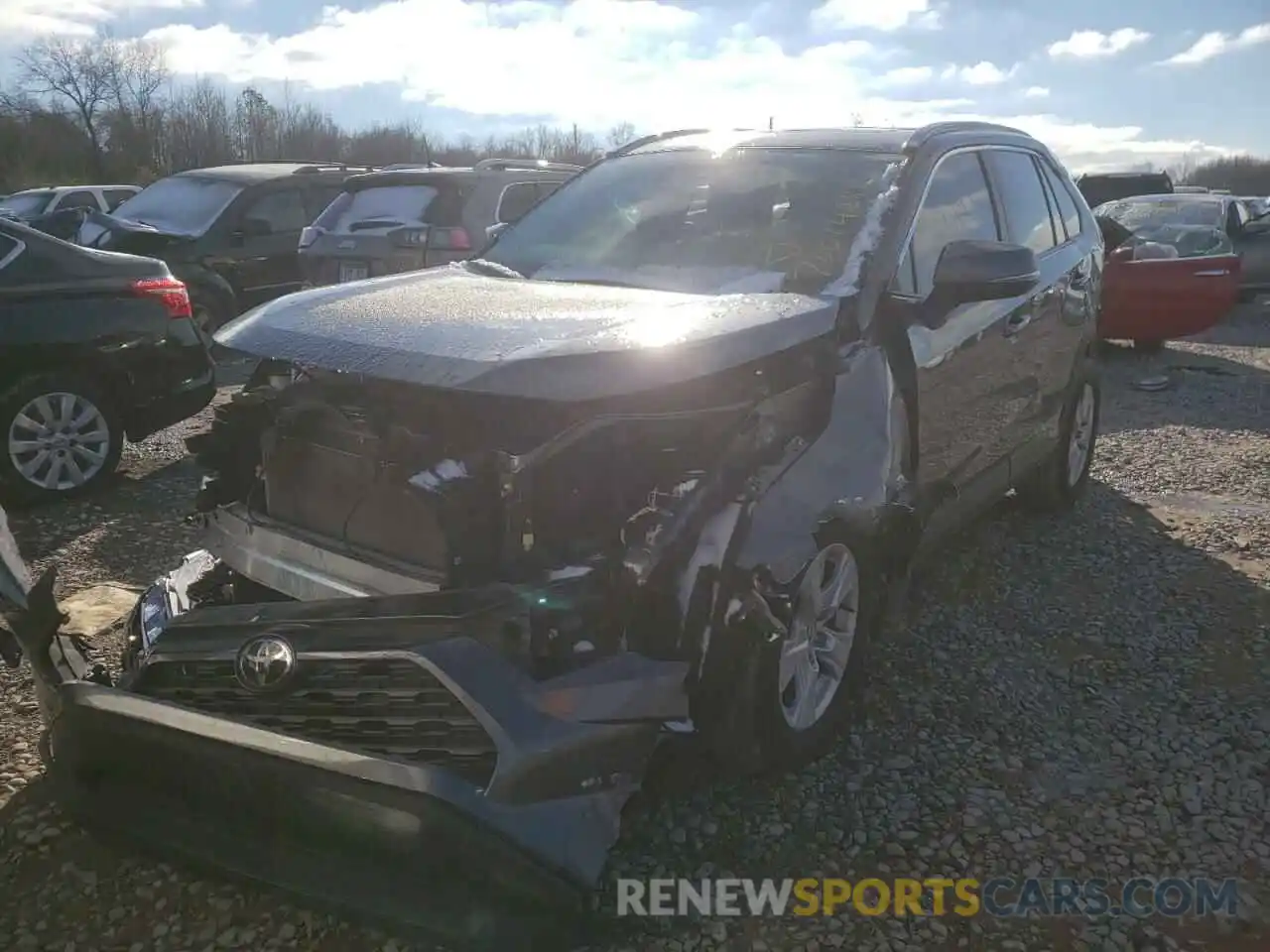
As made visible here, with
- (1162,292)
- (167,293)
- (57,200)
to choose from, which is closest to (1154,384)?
(1162,292)

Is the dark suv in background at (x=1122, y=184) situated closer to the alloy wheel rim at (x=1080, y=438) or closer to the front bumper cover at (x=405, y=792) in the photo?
the alloy wheel rim at (x=1080, y=438)

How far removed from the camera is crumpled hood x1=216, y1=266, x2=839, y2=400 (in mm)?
2471

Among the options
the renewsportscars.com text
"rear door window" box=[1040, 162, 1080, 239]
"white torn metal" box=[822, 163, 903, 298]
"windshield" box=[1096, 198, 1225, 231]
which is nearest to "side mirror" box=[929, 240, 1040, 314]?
"white torn metal" box=[822, 163, 903, 298]

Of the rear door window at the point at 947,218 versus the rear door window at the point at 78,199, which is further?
the rear door window at the point at 78,199

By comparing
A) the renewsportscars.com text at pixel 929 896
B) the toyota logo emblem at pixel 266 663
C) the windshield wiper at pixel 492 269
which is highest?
the windshield wiper at pixel 492 269

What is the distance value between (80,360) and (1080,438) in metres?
5.48

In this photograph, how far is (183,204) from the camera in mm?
10070

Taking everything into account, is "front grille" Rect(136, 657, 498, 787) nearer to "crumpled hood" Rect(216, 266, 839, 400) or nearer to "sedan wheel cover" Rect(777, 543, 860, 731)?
"crumpled hood" Rect(216, 266, 839, 400)

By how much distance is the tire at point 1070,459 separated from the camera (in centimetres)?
532

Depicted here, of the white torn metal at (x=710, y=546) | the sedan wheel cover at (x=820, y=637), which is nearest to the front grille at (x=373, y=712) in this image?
the white torn metal at (x=710, y=546)

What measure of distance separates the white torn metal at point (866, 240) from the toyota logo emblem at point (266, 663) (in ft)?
6.22

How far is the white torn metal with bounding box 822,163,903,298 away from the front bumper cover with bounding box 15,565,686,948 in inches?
56.9

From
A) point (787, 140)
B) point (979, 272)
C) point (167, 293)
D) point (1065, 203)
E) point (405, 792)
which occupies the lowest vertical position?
point (405, 792)

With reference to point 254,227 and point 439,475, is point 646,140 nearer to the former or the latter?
point 439,475
